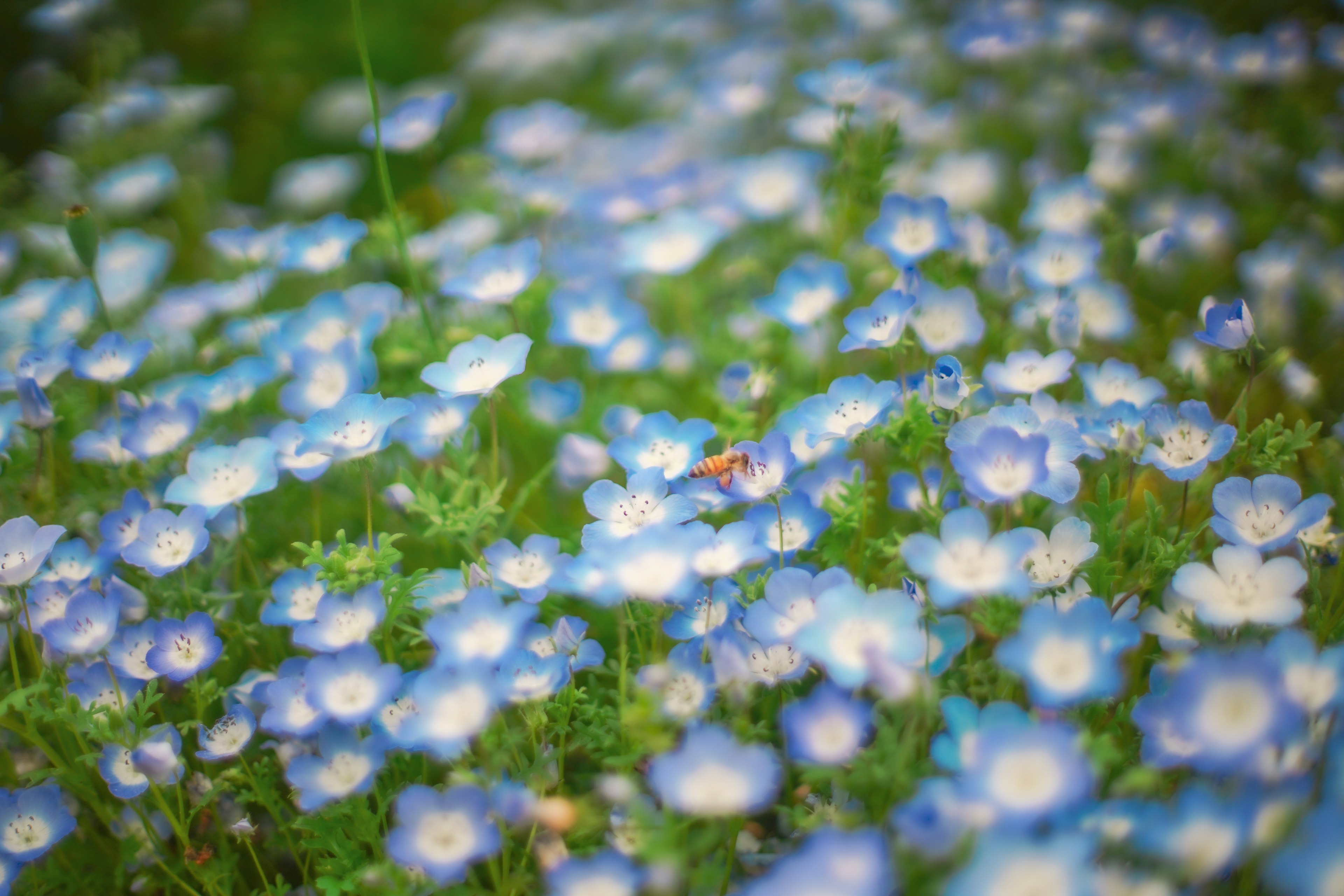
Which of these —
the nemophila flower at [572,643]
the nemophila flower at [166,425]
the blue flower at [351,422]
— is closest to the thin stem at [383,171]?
A: the blue flower at [351,422]

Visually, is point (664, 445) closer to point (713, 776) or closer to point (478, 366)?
point (478, 366)

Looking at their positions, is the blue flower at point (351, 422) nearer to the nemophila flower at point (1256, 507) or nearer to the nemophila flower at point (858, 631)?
the nemophila flower at point (858, 631)

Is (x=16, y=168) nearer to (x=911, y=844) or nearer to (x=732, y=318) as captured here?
(x=732, y=318)

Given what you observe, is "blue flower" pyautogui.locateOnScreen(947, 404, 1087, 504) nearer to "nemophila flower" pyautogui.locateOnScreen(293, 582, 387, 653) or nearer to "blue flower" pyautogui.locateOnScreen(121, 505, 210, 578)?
"nemophila flower" pyautogui.locateOnScreen(293, 582, 387, 653)

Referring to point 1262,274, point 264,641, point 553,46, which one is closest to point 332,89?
point 553,46

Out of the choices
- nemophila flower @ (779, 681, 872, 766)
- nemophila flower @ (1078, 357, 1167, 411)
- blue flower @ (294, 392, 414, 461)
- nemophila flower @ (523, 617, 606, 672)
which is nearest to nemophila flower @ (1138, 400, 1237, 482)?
nemophila flower @ (1078, 357, 1167, 411)

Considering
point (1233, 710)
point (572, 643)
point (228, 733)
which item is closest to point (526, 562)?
point (572, 643)
